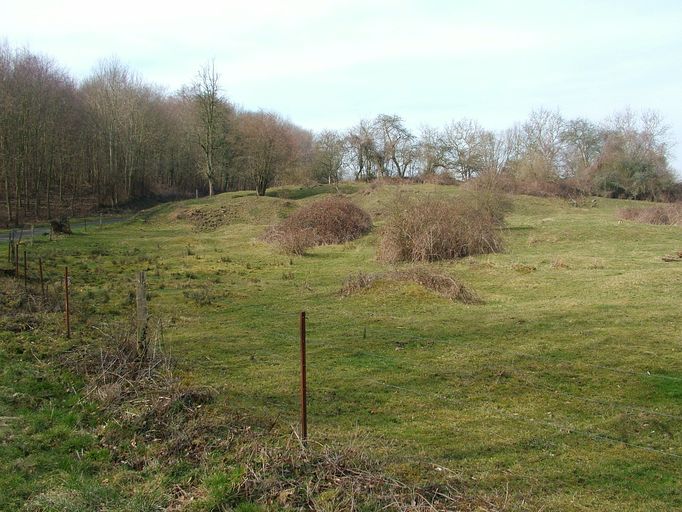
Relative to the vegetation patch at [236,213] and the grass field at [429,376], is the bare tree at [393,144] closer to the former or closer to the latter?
the vegetation patch at [236,213]

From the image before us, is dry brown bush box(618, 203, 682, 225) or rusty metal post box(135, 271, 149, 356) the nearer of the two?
rusty metal post box(135, 271, 149, 356)

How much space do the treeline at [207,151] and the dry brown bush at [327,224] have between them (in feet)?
44.6

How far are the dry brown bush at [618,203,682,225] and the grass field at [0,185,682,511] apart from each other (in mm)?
17416

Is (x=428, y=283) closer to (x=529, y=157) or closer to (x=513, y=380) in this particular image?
(x=513, y=380)

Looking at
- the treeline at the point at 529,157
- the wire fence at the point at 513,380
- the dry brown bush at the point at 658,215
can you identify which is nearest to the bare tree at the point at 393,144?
the treeline at the point at 529,157

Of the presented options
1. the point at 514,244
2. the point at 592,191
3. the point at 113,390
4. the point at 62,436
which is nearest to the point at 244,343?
the point at 113,390

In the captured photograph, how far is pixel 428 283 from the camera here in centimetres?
1327

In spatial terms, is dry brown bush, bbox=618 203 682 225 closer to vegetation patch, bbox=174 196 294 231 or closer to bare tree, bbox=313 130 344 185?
vegetation patch, bbox=174 196 294 231

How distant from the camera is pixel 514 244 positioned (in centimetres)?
2345

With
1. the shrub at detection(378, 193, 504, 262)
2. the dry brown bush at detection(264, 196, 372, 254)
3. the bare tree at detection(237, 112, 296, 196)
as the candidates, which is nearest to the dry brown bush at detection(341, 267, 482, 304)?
the shrub at detection(378, 193, 504, 262)

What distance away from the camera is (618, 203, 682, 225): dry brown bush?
31.9 meters

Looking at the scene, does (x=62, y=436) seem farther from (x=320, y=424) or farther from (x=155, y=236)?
(x=155, y=236)

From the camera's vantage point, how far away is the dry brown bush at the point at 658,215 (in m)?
31.9

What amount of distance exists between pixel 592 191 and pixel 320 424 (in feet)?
178
